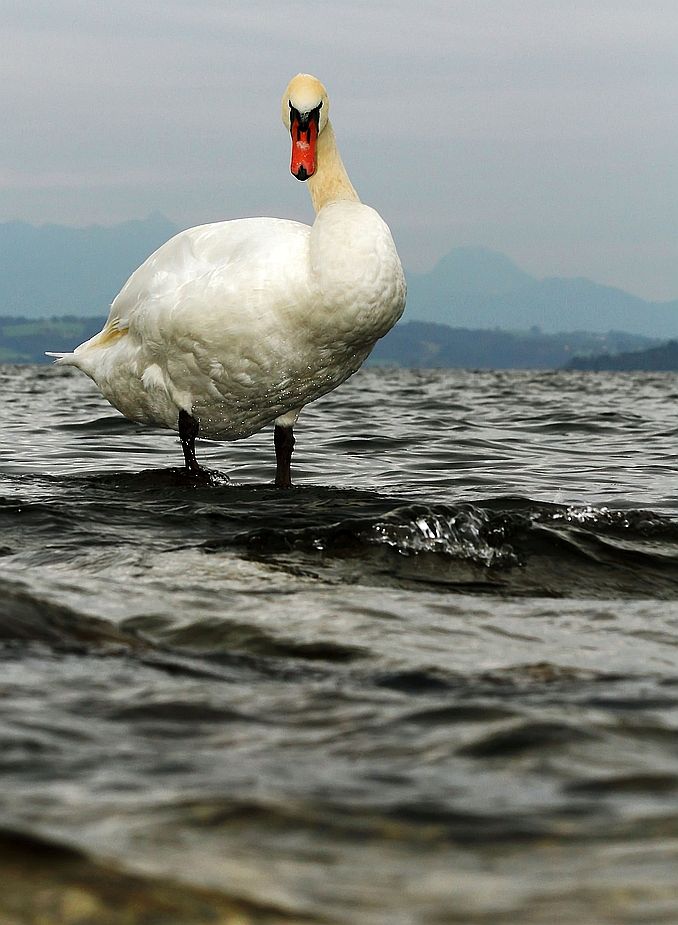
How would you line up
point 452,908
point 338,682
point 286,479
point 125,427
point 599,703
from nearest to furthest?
point 452,908 < point 599,703 < point 338,682 < point 286,479 < point 125,427

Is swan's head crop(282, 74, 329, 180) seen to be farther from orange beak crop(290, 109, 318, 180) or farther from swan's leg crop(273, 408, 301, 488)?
swan's leg crop(273, 408, 301, 488)

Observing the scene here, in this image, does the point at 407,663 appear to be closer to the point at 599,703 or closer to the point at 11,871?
the point at 599,703

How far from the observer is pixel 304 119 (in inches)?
422

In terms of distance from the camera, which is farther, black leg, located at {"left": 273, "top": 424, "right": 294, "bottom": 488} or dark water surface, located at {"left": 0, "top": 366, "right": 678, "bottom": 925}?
black leg, located at {"left": 273, "top": 424, "right": 294, "bottom": 488}

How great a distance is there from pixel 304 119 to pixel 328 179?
554mm

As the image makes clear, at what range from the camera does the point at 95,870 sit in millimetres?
3055

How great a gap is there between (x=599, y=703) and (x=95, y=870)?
6.80 feet

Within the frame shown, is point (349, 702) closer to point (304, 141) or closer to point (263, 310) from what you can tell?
point (263, 310)

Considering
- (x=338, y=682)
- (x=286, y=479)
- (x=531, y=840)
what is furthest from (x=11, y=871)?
(x=286, y=479)

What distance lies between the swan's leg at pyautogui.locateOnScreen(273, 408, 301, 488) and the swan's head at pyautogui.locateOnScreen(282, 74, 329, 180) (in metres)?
2.18

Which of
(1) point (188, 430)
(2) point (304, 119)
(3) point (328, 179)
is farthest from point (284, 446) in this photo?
(2) point (304, 119)

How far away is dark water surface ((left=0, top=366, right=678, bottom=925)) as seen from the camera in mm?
3102

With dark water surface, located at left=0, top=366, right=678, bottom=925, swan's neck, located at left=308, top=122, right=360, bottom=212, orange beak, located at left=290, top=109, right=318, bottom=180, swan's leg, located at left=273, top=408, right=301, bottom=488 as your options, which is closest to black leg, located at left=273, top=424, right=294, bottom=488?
Result: swan's leg, located at left=273, top=408, right=301, bottom=488

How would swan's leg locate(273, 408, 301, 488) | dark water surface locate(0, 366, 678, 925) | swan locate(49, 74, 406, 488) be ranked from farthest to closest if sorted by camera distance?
swan's leg locate(273, 408, 301, 488) < swan locate(49, 74, 406, 488) < dark water surface locate(0, 366, 678, 925)
